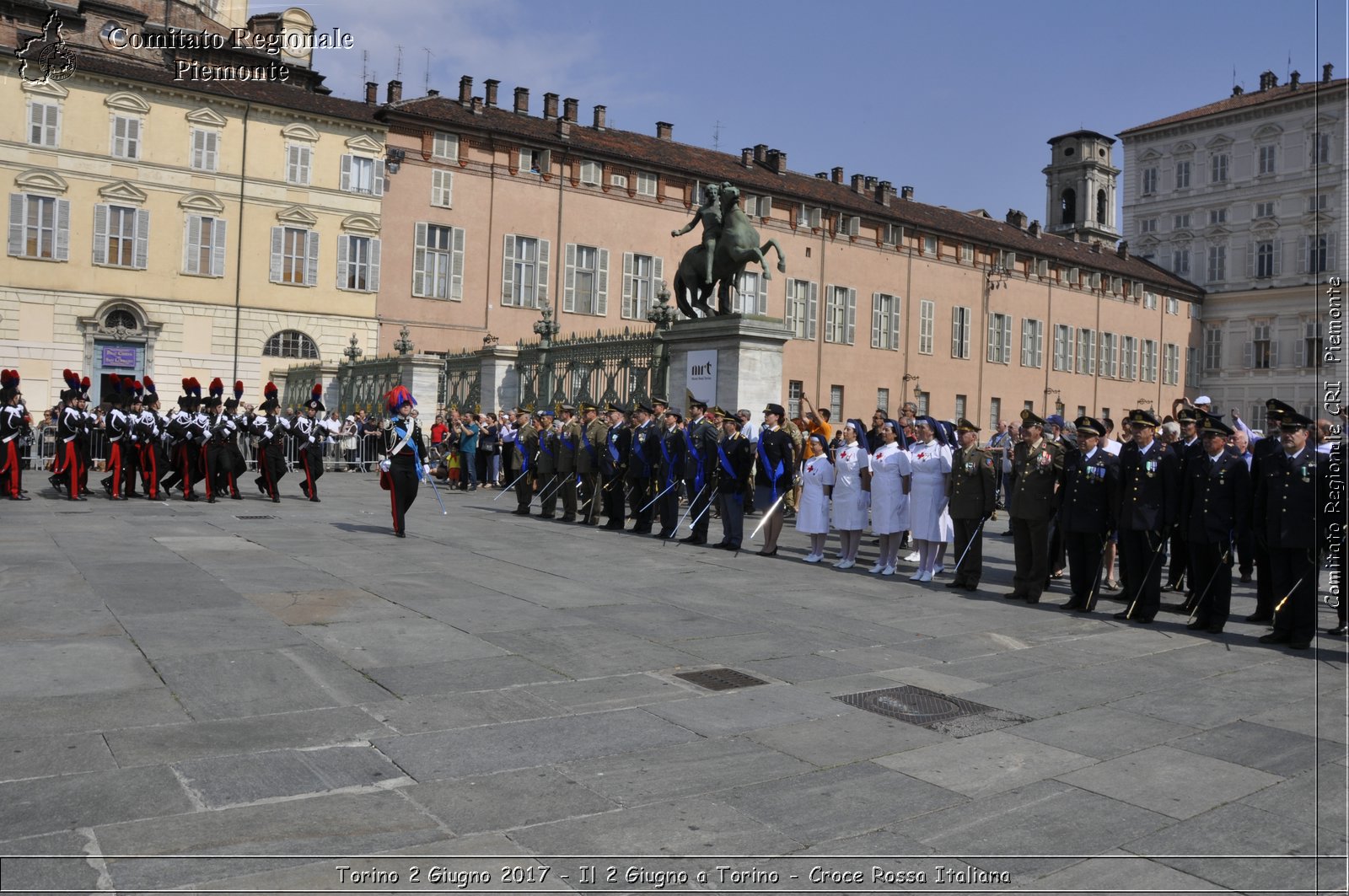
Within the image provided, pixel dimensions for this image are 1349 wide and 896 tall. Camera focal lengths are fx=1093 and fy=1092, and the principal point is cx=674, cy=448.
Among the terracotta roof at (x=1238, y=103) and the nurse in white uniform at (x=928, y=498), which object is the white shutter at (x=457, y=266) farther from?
the terracotta roof at (x=1238, y=103)

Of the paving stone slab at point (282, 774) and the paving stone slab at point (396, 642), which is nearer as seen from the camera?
the paving stone slab at point (282, 774)

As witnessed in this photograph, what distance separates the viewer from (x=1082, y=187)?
70.7 metres

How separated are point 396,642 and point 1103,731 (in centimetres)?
459

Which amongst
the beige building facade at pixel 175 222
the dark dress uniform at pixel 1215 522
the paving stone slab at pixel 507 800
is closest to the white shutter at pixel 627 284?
the beige building facade at pixel 175 222

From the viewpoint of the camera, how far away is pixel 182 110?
3528cm

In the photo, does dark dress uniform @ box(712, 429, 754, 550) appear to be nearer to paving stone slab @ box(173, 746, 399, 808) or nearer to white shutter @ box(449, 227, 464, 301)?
paving stone slab @ box(173, 746, 399, 808)

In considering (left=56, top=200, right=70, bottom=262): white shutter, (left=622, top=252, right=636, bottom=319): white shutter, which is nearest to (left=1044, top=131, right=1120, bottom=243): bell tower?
(left=622, top=252, right=636, bottom=319): white shutter

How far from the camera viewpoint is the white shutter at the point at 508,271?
1604 inches

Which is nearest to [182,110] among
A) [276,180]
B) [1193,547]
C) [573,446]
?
[276,180]

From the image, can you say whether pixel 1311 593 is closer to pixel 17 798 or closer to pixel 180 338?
pixel 17 798

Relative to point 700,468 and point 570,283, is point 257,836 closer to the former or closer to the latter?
point 700,468

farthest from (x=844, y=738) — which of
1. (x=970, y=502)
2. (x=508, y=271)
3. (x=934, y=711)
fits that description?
(x=508, y=271)

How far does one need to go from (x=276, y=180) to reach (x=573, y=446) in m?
25.1

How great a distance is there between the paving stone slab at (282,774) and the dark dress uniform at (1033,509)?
7412mm
